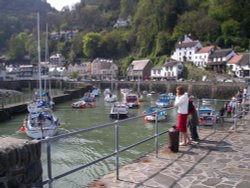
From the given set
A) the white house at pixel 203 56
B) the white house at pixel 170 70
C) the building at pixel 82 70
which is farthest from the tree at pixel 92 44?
the white house at pixel 203 56

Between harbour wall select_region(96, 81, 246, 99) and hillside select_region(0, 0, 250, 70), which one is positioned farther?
hillside select_region(0, 0, 250, 70)

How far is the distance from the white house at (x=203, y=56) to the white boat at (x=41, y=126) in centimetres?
6720

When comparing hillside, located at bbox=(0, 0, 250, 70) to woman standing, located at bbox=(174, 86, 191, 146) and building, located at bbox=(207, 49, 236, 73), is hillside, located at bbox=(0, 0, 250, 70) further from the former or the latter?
woman standing, located at bbox=(174, 86, 191, 146)

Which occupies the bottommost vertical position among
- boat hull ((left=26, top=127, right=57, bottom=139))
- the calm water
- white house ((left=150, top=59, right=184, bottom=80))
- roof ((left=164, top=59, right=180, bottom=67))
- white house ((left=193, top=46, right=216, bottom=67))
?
the calm water

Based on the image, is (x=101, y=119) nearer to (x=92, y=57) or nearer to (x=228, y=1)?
(x=228, y=1)

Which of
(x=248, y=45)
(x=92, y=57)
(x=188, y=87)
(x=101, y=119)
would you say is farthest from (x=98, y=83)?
(x=101, y=119)

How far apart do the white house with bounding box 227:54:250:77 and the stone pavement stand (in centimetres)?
6843

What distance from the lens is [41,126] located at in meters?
25.0

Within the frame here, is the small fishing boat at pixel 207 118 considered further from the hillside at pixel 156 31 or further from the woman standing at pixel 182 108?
the hillside at pixel 156 31

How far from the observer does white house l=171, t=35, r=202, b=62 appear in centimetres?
9369

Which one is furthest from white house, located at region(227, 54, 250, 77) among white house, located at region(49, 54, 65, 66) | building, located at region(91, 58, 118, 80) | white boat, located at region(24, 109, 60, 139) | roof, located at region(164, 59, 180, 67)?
white house, located at region(49, 54, 65, 66)

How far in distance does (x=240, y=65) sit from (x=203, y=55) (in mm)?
15608

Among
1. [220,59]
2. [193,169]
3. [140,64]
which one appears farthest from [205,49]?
[193,169]

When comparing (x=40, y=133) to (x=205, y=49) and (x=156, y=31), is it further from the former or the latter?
(x=156, y=31)
